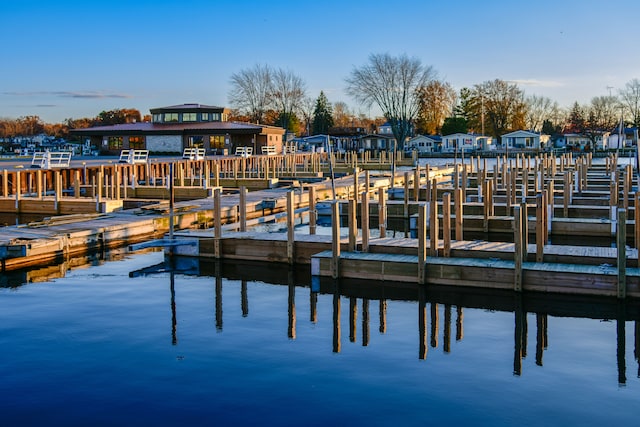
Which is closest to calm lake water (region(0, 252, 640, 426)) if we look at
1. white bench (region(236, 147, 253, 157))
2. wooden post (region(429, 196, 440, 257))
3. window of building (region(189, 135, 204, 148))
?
wooden post (region(429, 196, 440, 257))

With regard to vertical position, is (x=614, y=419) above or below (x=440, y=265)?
below

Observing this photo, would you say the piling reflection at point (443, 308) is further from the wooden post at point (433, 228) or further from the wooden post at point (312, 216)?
the wooden post at point (312, 216)

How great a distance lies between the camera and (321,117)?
126 meters

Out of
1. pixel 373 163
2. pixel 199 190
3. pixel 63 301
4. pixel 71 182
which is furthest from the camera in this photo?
pixel 373 163

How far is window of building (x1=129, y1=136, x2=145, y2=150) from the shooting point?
69375 mm

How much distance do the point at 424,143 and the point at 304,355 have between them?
112 m

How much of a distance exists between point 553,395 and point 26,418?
21.8ft

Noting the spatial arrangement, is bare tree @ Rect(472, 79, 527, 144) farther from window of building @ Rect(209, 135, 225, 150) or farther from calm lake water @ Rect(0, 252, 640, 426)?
calm lake water @ Rect(0, 252, 640, 426)

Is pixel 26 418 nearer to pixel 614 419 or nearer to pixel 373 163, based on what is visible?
pixel 614 419

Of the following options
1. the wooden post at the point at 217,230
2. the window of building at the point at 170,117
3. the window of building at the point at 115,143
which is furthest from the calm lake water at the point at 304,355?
the window of building at the point at 170,117

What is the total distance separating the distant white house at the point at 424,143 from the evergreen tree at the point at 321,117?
13750 millimetres

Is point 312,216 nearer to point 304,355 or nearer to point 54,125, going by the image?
point 304,355

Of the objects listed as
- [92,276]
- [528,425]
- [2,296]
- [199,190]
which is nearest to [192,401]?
[528,425]

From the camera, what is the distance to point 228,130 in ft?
223
